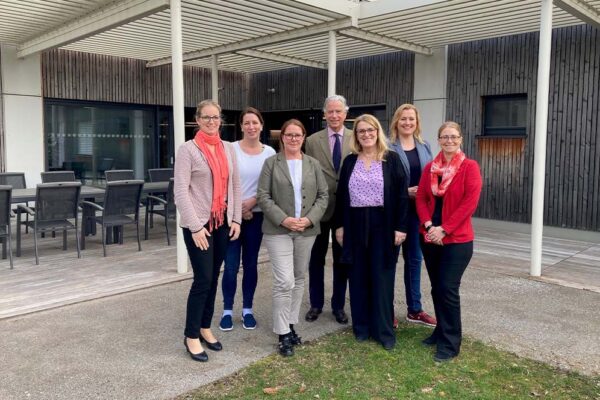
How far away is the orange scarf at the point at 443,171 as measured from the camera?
334 cm

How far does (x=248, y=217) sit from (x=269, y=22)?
417 centimetres

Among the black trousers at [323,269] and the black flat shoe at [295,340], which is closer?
the black flat shoe at [295,340]

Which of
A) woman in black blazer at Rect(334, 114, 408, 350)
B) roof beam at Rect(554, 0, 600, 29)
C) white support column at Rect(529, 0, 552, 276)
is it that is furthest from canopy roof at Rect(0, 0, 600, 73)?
woman in black blazer at Rect(334, 114, 408, 350)

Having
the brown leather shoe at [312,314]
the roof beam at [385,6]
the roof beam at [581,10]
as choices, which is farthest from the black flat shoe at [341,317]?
the roof beam at [581,10]

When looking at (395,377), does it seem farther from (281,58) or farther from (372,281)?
(281,58)

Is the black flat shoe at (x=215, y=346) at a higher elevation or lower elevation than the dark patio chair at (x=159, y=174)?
lower

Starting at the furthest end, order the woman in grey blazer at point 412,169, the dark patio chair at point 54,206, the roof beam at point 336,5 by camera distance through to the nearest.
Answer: the roof beam at point 336,5 < the dark patio chair at point 54,206 < the woman in grey blazer at point 412,169

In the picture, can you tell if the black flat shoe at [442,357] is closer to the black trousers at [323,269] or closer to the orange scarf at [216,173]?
the black trousers at [323,269]

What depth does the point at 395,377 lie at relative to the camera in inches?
122

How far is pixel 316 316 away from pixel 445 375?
1236mm

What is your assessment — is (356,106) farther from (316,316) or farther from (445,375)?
(445,375)

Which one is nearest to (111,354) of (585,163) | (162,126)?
(585,163)

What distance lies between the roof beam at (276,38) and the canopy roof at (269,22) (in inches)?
0.5

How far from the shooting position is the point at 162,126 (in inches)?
439
